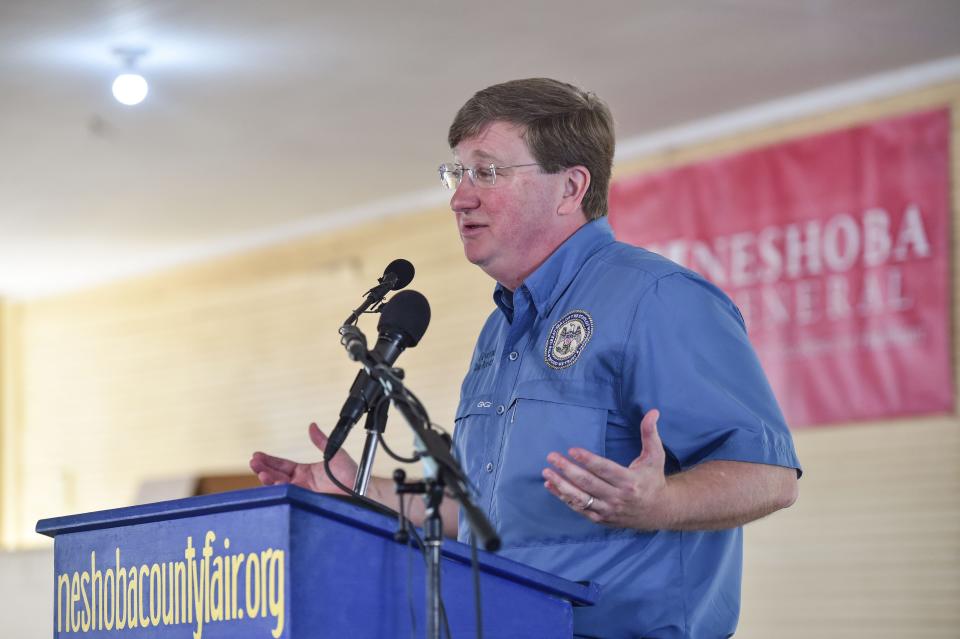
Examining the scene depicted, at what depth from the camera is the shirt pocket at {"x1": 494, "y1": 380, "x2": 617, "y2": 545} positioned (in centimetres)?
207

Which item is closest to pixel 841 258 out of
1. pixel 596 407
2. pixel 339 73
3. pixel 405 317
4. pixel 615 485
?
pixel 339 73

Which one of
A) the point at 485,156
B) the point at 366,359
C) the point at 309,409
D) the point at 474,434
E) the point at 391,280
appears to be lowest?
the point at 309,409

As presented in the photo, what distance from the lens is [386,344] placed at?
185 centimetres

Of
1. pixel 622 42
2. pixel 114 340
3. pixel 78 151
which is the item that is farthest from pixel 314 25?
pixel 114 340

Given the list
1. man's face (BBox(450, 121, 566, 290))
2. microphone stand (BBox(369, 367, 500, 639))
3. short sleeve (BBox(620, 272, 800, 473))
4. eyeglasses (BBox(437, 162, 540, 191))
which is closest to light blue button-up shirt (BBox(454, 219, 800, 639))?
short sleeve (BBox(620, 272, 800, 473))

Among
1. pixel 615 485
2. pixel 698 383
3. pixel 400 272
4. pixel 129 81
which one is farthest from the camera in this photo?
pixel 129 81

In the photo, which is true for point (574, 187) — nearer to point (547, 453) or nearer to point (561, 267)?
point (561, 267)

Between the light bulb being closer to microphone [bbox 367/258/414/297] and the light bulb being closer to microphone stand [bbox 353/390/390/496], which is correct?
microphone [bbox 367/258/414/297]

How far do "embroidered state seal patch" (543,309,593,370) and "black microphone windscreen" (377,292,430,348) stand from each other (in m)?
0.33

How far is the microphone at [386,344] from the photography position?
71.0 inches

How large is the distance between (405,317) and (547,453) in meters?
0.38

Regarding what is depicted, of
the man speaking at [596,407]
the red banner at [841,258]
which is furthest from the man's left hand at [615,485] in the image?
the red banner at [841,258]

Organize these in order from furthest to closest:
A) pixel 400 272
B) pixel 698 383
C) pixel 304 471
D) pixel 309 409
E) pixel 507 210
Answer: pixel 309 409 → pixel 507 210 → pixel 304 471 → pixel 400 272 → pixel 698 383

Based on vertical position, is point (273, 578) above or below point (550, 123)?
below
